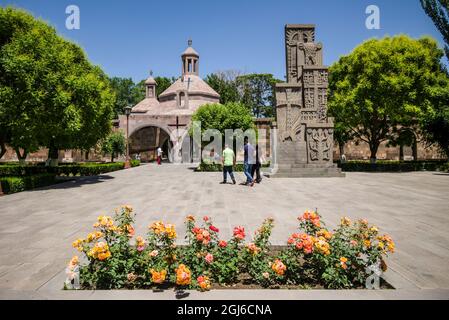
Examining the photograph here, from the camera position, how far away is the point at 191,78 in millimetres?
48062

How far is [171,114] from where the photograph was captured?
125 ft

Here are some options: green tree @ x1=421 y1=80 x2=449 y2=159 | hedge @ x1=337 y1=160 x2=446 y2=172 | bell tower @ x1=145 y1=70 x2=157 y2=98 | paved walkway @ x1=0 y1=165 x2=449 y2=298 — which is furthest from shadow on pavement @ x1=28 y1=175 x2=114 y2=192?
bell tower @ x1=145 y1=70 x2=157 y2=98

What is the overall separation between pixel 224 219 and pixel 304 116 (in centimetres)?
1201

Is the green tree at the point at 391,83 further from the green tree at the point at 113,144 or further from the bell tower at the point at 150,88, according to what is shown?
the bell tower at the point at 150,88

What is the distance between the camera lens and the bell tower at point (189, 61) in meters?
50.1

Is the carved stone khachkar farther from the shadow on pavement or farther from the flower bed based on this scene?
the flower bed

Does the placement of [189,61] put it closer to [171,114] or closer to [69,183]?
[171,114]

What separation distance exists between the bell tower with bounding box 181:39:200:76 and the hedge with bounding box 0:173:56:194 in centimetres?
4065

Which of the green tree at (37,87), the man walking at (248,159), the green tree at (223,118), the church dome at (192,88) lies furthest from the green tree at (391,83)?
the church dome at (192,88)

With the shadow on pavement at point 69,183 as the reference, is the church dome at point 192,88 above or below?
above

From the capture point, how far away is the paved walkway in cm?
326

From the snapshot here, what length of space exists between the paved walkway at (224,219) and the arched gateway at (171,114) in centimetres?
2870

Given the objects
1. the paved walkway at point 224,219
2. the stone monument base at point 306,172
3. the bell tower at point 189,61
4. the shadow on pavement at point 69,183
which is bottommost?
the paved walkway at point 224,219

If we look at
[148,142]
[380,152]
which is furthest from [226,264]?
[148,142]
